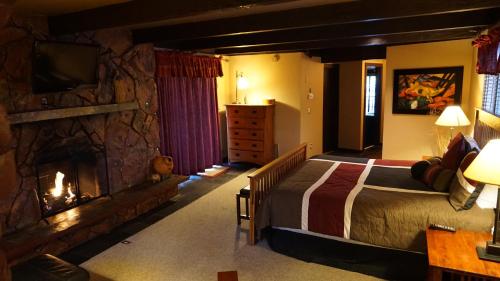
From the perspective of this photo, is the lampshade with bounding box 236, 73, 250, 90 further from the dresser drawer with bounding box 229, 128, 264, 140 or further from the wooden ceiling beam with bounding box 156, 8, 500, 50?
the wooden ceiling beam with bounding box 156, 8, 500, 50

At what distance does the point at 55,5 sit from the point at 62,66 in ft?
1.82

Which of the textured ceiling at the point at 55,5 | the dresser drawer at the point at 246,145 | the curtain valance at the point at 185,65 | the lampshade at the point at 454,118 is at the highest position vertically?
the textured ceiling at the point at 55,5

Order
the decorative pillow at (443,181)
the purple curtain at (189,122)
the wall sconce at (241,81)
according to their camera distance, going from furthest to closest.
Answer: the wall sconce at (241,81) → the purple curtain at (189,122) → the decorative pillow at (443,181)

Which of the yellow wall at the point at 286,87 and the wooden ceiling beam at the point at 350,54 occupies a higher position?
the wooden ceiling beam at the point at 350,54

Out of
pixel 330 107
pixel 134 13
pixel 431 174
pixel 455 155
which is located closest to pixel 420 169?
pixel 431 174

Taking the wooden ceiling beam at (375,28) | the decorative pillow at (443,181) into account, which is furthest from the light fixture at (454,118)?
the decorative pillow at (443,181)

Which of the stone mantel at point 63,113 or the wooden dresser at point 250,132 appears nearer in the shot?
the stone mantel at point 63,113

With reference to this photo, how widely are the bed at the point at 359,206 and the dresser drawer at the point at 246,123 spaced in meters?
2.44

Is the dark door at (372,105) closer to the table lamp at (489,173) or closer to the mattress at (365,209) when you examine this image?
the mattress at (365,209)

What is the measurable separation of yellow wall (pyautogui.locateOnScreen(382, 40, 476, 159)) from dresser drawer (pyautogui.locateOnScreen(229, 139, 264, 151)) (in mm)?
2148

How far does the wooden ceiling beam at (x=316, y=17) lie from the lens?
2.54 meters

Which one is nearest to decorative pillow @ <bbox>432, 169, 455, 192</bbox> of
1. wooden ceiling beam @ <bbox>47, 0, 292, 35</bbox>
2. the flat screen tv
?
wooden ceiling beam @ <bbox>47, 0, 292, 35</bbox>

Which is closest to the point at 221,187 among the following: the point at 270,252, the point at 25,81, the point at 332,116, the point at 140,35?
the point at 270,252

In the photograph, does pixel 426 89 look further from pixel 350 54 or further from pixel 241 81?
pixel 241 81
